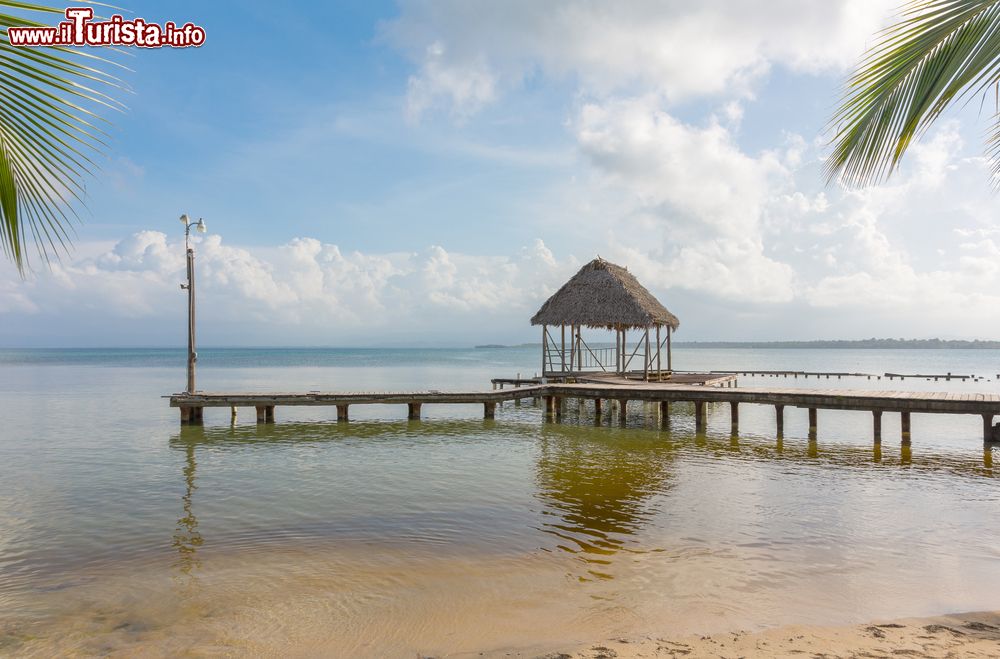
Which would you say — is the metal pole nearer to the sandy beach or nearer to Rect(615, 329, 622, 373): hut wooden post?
Rect(615, 329, 622, 373): hut wooden post

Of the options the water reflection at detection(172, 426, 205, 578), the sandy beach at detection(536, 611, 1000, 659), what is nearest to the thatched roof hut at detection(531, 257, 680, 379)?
the water reflection at detection(172, 426, 205, 578)

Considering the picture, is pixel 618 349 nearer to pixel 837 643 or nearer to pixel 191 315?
pixel 191 315

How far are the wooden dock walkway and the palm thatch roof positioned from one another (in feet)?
8.91

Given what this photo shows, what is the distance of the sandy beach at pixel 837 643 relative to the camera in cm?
466

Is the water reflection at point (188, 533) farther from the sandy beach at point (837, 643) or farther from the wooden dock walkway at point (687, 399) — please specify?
the wooden dock walkway at point (687, 399)

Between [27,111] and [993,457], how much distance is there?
59.9 feet

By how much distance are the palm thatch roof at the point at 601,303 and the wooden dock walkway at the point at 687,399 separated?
Answer: 8.91 ft

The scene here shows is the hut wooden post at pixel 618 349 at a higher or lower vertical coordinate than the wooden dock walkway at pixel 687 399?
higher

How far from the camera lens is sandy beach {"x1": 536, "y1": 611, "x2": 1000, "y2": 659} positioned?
15.3 ft

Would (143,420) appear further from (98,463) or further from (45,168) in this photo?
(45,168)

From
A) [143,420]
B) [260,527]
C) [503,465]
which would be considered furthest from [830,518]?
[143,420]

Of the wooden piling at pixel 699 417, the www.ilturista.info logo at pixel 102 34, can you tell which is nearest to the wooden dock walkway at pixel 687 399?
the wooden piling at pixel 699 417

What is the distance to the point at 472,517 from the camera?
29.9 feet

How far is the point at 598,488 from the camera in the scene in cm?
1094
